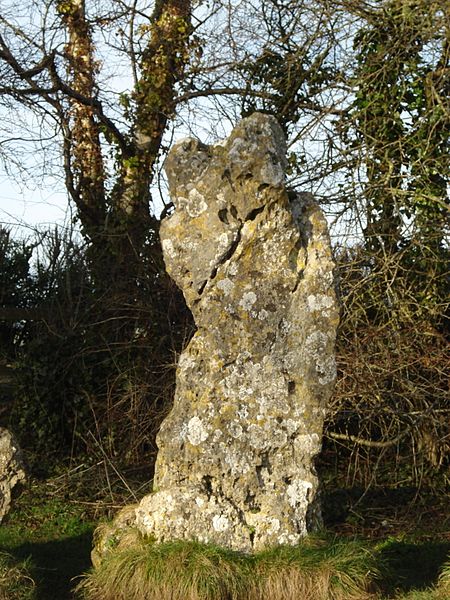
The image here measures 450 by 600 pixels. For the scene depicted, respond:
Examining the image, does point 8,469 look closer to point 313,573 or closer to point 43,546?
point 313,573

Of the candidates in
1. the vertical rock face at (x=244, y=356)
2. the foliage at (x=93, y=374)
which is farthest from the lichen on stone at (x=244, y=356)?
the foliage at (x=93, y=374)

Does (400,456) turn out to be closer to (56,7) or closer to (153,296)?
(153,296)

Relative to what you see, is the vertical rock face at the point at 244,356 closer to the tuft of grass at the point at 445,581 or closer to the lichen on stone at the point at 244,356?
the lichen on stone at the point at 244,356

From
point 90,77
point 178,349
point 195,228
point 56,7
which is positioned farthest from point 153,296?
point 195,228

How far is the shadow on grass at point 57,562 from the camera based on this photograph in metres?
7.01

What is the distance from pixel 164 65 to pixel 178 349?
4.05 meters

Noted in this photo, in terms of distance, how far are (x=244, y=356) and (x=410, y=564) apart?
290cm

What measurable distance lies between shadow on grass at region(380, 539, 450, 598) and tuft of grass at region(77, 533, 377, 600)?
1.19 feet

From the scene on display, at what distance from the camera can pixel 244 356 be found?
21.1 ft

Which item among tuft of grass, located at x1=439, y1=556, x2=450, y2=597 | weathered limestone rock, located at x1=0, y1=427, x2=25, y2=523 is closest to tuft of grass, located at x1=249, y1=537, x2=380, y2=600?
tuft of grass, located at x1=439, y1=556, x2=450, y2=597

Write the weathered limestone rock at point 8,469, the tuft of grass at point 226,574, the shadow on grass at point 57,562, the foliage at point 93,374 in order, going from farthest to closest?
the foliage at point 93,374 → the shadow on grass at point 57,562 → the weathered limestone rock at point 8,469 → the tuft of grass at point 226,574

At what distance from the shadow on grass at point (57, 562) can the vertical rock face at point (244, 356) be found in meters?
1.06

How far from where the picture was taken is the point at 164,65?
13.1m

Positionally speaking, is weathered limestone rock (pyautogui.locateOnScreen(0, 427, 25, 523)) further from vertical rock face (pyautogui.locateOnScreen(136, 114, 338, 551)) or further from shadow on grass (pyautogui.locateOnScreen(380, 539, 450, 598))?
shadow on grass (pyautogui.locateOnScreen(380, 539, 450, 598))
